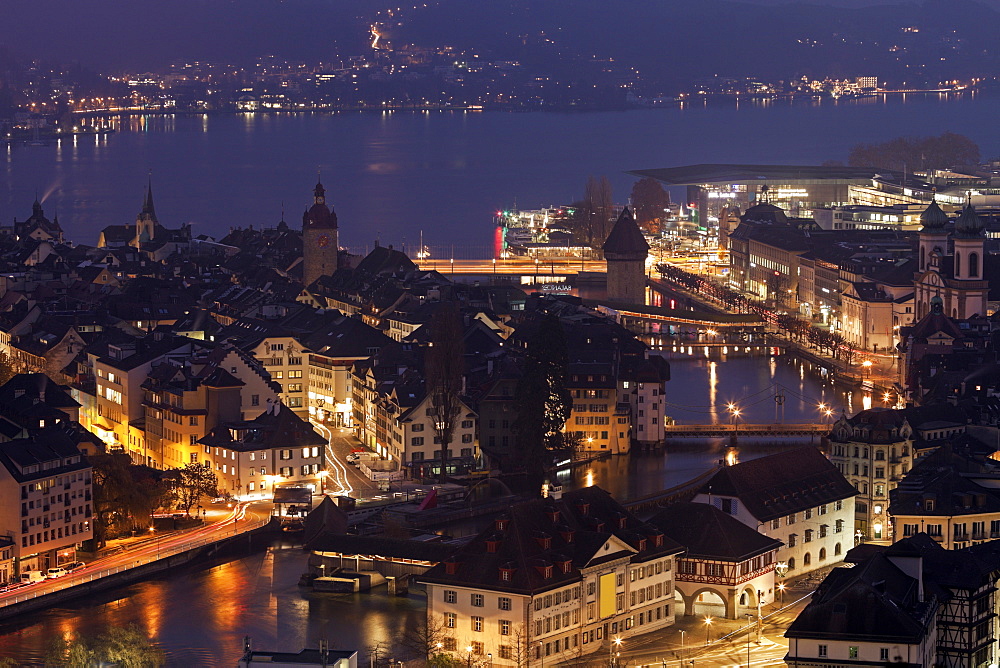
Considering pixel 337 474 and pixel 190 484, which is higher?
pixel 190 484

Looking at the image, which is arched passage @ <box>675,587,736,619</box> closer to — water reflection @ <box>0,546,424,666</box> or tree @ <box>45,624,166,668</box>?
water reflection @ <box>0,546,424,666</box>

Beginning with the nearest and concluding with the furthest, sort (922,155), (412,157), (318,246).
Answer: (318,246), (922,155), (412,157)

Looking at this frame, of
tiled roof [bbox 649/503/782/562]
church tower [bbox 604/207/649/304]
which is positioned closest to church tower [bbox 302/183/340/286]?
church tower [bbox 604/207/649/304]

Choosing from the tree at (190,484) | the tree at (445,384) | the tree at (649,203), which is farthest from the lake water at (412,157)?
the tree at (190,484)

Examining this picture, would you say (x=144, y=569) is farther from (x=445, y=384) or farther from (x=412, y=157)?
(x=412, y=157)

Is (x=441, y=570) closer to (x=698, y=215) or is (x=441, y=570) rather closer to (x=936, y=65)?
(x=698, y=215)

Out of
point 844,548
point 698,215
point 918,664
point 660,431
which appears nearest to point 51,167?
point 698,215

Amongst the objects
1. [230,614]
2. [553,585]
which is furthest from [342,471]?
[553,585]
